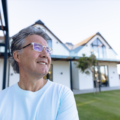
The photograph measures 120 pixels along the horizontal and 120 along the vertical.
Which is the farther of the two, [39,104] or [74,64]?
[74,64]

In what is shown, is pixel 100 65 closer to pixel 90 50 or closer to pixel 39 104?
pixel 90 50

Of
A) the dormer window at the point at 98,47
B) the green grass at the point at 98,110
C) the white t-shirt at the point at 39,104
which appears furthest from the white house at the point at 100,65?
the white t-shirt at the point at 39,104

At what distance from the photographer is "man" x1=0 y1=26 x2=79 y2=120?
2.52ft

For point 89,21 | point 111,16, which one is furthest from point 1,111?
point 89,21

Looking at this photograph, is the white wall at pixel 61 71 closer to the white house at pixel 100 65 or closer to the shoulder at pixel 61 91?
the white house at pixel 100 65

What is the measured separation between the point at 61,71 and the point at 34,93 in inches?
399

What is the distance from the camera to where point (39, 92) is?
2.99 ft

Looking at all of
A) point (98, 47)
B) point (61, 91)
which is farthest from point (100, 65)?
point (61, 91)

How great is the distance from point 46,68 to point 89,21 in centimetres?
988

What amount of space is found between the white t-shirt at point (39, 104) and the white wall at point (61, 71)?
981 centimetres

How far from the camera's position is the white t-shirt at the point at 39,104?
2.48 ft

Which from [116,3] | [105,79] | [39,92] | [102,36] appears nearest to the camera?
[39,92]

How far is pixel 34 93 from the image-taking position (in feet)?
2.97

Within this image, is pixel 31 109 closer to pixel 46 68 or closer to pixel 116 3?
pixel 46 68
